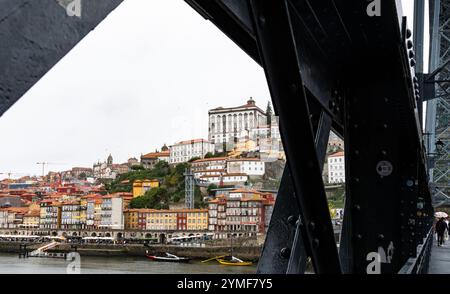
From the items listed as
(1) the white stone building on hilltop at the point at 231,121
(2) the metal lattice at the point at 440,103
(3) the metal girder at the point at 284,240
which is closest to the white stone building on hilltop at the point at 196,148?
(1) the white stone building on hilltop at the point at 231,121

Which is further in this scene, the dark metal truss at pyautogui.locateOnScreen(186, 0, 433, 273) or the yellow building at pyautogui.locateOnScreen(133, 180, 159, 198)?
the yellow building at pyautogui.locateOnScreen(133, 180, 159, 198)

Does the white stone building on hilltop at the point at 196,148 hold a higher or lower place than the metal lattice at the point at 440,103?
lower

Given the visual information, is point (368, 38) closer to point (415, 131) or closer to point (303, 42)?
point (303, 42)

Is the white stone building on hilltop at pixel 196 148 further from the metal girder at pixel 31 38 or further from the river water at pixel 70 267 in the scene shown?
the metal girder at pixel 31 38

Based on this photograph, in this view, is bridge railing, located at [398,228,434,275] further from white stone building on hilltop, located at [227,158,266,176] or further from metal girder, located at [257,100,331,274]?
white stone building on hilltop, located at [227,158,266,176]

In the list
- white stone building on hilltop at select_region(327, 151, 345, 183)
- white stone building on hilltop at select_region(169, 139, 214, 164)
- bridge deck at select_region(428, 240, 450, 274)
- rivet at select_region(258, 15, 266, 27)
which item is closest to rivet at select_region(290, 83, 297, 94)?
rivet at select_region(258, 15, 266, 27)

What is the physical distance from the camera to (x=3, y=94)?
21.3 inches

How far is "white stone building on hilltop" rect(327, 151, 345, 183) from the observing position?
2.44 meters

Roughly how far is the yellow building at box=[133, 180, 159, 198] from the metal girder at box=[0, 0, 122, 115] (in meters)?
5.47

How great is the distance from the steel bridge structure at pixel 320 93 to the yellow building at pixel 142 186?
12.1 ft

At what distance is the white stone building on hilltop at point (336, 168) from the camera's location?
244cm

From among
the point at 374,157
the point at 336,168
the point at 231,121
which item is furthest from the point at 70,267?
the point at 231,121
